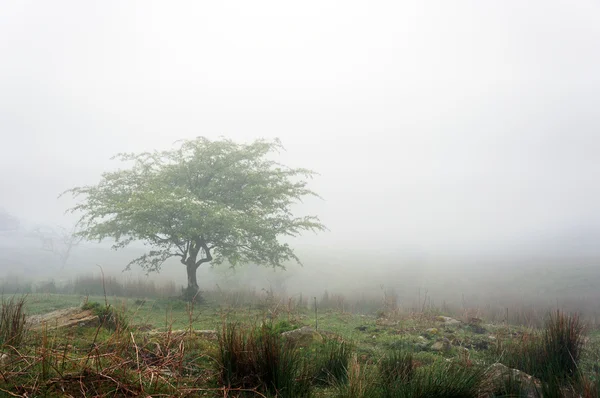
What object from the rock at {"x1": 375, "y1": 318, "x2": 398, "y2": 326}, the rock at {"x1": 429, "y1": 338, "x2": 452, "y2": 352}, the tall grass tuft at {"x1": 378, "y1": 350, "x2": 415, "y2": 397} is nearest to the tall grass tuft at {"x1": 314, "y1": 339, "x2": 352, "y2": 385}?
the tall grass tuft at {"x1": 378, "y1": 350, "x2": 415, "y2": 397}

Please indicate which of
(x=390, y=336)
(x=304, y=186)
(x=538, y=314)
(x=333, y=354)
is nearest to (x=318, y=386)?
(x=333, y=354)

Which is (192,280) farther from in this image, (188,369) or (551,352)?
(551,352)

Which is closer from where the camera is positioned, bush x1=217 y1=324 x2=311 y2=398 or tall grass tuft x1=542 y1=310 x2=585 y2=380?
bush x1=217 y1=324 x2=311 y2=398

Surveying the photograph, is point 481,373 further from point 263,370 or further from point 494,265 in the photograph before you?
point 494,265

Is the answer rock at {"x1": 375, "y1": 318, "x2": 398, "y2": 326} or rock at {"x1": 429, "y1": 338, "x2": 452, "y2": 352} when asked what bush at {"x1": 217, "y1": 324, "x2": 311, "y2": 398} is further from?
rock at {"x1": 375, "y1": 318, "x2": 398, "y2": 326}

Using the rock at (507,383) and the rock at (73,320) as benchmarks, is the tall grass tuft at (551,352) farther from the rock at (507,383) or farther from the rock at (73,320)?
the rock at (73,320)

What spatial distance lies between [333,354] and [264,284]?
1673 inches

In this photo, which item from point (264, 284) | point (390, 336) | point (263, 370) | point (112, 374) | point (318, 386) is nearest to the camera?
point (112, 374)

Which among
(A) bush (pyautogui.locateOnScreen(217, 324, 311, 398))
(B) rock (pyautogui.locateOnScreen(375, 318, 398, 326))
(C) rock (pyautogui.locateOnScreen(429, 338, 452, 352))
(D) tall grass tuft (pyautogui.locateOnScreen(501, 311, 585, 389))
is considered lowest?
(B) rock (pyautogui.locateOnScreen(375, 318, 398, 326))

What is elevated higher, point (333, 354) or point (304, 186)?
point (304, 186)

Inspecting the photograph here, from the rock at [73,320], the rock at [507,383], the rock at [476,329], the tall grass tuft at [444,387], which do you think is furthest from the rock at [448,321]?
the rock at [73,320]

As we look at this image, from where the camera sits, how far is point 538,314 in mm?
17359

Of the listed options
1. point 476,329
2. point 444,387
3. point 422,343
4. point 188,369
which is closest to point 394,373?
point 444,387

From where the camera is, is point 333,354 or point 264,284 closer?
point 333,354
